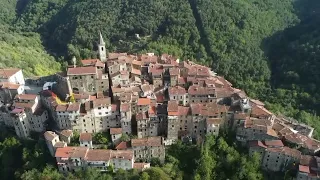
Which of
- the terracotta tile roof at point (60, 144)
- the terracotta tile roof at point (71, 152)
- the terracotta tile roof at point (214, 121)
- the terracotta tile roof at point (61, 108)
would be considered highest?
the terracotta tile roof at point (61, 108)

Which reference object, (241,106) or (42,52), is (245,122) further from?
(42,52)

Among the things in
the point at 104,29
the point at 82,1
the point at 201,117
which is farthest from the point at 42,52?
the point at 201,117

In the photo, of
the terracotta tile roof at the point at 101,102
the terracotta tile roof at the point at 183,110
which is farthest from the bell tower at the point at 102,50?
the terracotta tile roof at the point at 183,110

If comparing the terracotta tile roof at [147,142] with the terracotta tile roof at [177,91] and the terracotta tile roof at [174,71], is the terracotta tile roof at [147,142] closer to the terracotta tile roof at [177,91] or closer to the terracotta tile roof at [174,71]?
the terracotta tile roof at [177,91]

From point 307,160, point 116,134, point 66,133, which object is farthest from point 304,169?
point 66,133

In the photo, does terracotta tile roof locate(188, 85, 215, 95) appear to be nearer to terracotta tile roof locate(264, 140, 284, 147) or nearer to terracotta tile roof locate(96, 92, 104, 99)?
terracotta tile roof locate(264, 140, 284, 147)

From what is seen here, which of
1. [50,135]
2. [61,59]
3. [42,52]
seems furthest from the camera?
[42,52]

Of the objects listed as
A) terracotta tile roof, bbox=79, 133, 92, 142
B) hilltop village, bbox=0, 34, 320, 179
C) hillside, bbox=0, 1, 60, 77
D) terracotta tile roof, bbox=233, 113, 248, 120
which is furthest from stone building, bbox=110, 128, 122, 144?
hillside, bbox=0, 1, 60, 77

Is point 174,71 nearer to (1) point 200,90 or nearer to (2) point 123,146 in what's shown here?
(1) point 200,90
